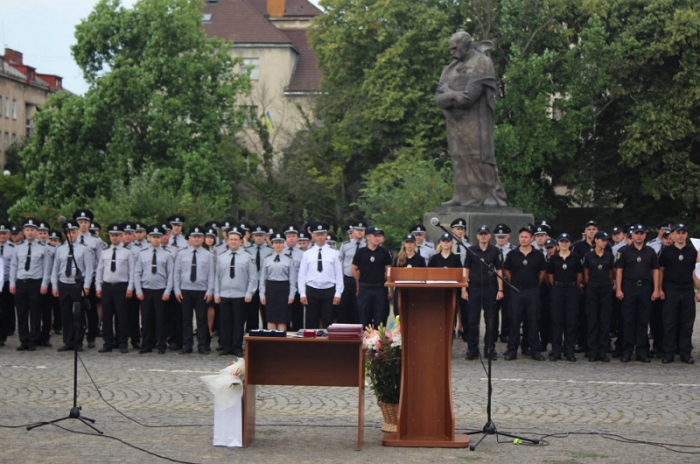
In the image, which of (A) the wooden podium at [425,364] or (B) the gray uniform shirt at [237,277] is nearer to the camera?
(A) the wooden podium at [425,364]

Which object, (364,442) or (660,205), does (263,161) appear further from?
(364,442)

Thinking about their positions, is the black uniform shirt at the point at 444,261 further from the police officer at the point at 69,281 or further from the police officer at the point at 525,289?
the police officer at the point at 69,281

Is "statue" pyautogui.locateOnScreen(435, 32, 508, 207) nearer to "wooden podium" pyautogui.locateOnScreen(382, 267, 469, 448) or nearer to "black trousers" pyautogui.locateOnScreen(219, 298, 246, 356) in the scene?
"black trousers" pyautogui.locateOnScreen(219, 298, 246, 356)

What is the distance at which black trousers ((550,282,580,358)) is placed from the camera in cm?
1560

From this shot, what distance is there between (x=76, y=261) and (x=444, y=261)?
5.88 m

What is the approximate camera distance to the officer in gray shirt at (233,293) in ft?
53.3

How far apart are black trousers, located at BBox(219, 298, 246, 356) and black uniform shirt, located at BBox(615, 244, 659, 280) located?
5838 mm

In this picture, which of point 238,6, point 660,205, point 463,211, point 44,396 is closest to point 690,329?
point 463,211

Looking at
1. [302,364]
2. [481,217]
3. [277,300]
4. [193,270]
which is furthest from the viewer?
[481,217]

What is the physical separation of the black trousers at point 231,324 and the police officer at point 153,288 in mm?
980

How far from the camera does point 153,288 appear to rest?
16766 millimetres

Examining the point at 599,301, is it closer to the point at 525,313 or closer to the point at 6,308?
the point at 525,313

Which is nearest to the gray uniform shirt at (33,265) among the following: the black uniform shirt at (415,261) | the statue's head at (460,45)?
the black uniform shirt at (415,261)

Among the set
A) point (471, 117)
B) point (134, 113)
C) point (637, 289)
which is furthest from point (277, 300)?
point (134, 113)
